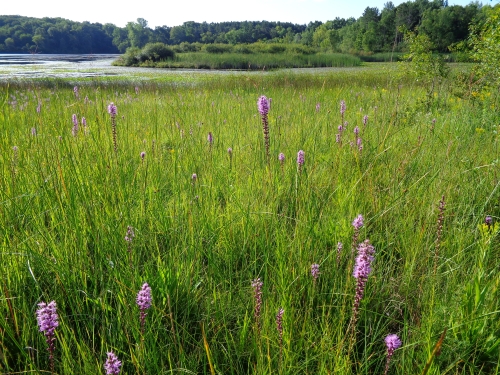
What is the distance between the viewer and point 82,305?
1.30 meters

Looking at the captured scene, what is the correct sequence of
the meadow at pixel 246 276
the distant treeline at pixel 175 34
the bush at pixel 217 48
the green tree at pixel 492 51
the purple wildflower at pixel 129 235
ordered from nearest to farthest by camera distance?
the meadow at pixel 246 276 → the purple wildflower at pixel 129 235 → the green tree at pixel 492 51 → the bush at pixel 217 48 → the distant treeline at pixel 175 34

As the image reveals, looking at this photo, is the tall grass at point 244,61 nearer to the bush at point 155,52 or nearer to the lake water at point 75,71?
the bush at point 155,52

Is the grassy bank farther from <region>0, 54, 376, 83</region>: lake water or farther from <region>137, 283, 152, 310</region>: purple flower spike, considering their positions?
<region>137, 283, 152, 310</region>: purple flower spike

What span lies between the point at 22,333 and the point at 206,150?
2.20 metres

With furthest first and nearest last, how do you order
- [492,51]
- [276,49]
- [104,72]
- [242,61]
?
[276,49]
[242,61]
[104,72]
[492,51]

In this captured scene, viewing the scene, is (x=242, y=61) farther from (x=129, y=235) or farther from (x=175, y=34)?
(x=175, y=34)

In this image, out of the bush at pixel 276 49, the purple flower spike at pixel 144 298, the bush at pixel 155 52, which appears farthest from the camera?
the bush at pixel 276 49

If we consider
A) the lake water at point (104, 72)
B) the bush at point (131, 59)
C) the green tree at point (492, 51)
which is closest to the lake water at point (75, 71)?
the lake water at point (104, 72)

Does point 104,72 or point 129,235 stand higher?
point 104,72

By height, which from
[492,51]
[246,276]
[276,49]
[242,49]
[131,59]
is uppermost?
[276,49]

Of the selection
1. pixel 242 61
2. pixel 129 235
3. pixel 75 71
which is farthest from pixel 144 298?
pixel 242 61

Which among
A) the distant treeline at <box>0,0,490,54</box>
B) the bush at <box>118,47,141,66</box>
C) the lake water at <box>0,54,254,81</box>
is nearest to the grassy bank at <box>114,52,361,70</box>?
the bush at <box>118,47,141,66</box>

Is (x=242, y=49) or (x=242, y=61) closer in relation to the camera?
(x=242, y=61)

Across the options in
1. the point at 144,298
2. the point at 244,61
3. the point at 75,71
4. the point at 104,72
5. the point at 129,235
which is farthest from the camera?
the point at 244,61
